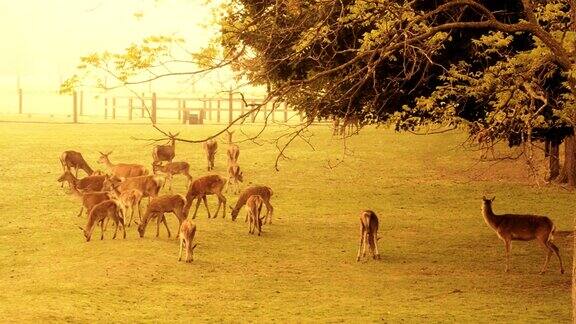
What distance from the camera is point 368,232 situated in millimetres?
18219

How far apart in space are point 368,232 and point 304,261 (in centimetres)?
130

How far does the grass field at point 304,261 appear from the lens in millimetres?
14258

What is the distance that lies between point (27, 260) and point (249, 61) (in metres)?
6.53

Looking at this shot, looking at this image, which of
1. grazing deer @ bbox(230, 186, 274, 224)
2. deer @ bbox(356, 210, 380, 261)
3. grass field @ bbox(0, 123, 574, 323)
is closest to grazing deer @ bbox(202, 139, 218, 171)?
grass field @ bbox(0, 123, 574, 323)

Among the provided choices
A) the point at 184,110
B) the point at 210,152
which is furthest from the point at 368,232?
the point at 184,110

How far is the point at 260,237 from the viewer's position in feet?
67.6

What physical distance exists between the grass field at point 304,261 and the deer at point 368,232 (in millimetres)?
310

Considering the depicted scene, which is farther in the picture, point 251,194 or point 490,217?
point 251,194

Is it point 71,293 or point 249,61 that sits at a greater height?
point 249,61

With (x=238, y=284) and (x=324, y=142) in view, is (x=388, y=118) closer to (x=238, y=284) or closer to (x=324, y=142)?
(x=238, y=284)

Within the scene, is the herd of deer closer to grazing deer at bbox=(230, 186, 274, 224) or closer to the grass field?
grazing deer at bbox=(230, 186, 274, 224)

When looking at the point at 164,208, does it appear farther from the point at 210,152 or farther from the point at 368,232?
the point at 210,152

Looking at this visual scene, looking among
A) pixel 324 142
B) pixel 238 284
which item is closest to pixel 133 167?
pixel 238 284

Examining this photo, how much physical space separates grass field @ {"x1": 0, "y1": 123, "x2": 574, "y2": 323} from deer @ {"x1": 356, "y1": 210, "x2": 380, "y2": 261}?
0.31 meters
